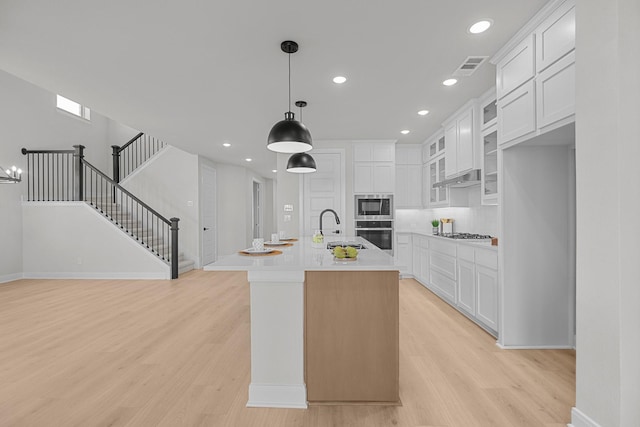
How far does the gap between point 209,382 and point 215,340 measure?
82 centimetres

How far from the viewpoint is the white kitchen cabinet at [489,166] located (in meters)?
3.70

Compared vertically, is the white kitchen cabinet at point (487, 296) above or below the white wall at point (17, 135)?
below

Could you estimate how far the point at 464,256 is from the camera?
3879 millimetres

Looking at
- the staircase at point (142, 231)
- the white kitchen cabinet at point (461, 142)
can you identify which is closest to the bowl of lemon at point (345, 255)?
the white kitchen cabinet at point (461, 142)

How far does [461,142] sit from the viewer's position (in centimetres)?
454

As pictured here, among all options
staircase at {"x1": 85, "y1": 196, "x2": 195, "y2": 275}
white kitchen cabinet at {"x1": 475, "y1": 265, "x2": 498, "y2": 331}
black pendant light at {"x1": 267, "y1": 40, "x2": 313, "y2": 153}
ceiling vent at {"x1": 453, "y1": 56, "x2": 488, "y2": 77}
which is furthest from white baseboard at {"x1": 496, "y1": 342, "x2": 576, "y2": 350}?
staircase at {"x1": 85, "y1": 196, "x2": 195, "y2": 275}

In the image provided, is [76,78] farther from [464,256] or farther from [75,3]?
[464,256]

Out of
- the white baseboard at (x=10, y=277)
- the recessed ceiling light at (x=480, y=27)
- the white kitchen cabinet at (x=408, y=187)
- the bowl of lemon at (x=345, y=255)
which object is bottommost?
the white baseboard at (x=10, y=277)

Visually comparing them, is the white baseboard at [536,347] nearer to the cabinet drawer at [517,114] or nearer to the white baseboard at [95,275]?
the cabinet drawer at [517,114]

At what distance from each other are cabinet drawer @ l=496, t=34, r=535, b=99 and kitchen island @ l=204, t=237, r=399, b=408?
1967 millimetres

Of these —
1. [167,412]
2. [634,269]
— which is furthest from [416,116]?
[167,412]

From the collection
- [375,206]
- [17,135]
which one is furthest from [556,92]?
[17,135]

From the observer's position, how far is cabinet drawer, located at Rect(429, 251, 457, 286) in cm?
423

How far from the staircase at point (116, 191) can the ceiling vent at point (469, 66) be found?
547cm
